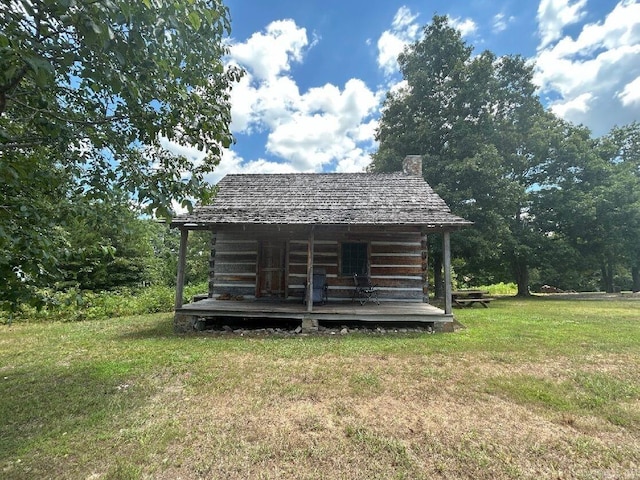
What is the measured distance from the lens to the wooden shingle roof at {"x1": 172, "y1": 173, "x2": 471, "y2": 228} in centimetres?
836

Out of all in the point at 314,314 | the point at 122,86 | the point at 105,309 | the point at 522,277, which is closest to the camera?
the point at 122,86

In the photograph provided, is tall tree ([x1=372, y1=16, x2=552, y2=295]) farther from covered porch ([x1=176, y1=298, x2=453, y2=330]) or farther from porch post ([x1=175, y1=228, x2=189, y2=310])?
porch post ([x1=175, y1=228, x2=189, y2=310])

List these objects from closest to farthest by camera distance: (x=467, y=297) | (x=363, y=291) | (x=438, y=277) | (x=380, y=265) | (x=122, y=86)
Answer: (x=122, y=86) < (x=363, y=291) < (x=380, y=265) < (x=467, y=297) < (x=438, y=277)

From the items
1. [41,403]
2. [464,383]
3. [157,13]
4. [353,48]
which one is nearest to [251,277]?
[41,403]

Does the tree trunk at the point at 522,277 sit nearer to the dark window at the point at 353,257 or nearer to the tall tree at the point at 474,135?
the tall tree at the point at 474,135

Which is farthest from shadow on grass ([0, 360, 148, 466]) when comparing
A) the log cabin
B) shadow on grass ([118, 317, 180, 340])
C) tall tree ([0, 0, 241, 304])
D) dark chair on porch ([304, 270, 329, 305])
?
dark chair on porch ([304, 270, 329, 305])

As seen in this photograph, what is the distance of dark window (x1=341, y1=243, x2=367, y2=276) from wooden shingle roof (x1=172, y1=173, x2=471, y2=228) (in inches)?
59.7

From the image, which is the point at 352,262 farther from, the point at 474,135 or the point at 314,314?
the point at 474,135

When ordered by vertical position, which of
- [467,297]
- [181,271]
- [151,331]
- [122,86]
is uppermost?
[122,86]

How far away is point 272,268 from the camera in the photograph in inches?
427

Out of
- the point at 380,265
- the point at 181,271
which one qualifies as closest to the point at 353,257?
the point at 380,265

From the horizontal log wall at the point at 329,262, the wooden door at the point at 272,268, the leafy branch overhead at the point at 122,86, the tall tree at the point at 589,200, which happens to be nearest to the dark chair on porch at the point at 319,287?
the horizontal log wall at the point at 329,262

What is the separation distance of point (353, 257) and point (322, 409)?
284 inches

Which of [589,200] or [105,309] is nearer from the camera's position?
[105,309]
